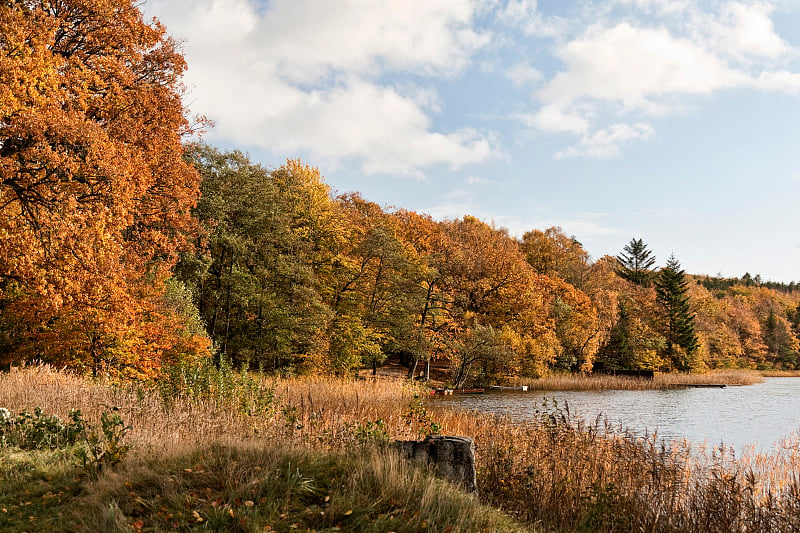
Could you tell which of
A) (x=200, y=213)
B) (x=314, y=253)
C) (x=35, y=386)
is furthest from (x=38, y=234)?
(x=314, y=253)

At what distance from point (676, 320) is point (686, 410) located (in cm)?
3555

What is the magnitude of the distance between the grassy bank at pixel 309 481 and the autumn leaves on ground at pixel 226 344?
34 millimetres

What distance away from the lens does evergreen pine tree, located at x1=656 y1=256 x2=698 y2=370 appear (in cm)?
5578

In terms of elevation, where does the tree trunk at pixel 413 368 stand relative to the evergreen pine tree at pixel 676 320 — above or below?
below

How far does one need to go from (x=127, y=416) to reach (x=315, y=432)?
2.97 metres

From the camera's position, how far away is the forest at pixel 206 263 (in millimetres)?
12820

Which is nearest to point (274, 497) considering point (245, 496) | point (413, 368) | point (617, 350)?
point (245, 496)

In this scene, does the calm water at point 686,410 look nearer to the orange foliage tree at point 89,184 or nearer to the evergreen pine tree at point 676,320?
the orange foliage tree at point 89,184

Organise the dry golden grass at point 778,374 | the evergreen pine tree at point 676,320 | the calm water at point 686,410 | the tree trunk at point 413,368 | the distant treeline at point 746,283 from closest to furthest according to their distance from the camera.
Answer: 1. the calm water at point 686,410
2. the tree trunk at point 413,368
3. the evergreen pine tree at point 676,320
4. the dry golden grass at point 778,374
5. the distant treeline at point 746,283

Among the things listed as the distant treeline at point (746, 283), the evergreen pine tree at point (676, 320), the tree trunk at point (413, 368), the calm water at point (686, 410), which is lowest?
the calm water at point (686, 410)

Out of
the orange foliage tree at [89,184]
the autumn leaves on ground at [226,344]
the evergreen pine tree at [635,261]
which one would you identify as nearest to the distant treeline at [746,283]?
the evergreen pine tree at [635,261]

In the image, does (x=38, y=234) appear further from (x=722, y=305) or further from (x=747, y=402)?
(x=722, y=305)

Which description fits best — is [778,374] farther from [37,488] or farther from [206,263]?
[37,488]

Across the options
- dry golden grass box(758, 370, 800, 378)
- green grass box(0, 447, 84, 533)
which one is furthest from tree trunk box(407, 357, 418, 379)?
dry golden grass box(758, 370, 800, 378)
